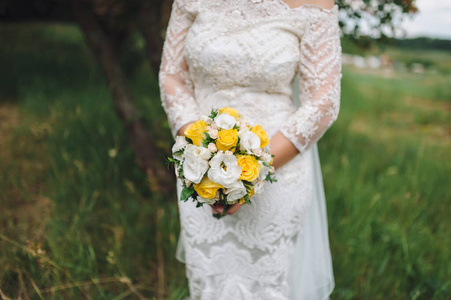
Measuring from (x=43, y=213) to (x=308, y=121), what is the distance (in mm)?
2527

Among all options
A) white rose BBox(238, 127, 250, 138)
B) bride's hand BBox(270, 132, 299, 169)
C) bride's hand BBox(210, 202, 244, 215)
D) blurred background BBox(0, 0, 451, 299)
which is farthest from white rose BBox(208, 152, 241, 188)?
blurred background BBox(0, 0, 451, 299)

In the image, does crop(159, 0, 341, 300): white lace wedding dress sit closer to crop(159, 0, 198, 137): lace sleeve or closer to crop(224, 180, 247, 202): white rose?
crop(159, 0, 198, 137): lace sleeve

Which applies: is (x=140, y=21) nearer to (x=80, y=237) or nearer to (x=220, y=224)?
(x=80, y=237)

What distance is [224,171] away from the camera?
50.2 inches

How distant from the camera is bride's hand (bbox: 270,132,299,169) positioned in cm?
165

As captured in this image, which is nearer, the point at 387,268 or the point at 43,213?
the point at 387,268

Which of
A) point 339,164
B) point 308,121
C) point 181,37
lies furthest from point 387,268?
point 181,37

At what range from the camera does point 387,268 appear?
2854 millimetres

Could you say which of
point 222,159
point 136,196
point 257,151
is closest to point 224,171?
point 222,159

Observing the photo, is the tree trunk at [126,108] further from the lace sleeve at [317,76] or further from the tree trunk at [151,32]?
the lace sleeve at [317,76]

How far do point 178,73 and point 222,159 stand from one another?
0.74m

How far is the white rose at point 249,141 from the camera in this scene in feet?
4.29

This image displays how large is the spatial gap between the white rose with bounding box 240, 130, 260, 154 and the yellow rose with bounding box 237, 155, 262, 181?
0.09ft

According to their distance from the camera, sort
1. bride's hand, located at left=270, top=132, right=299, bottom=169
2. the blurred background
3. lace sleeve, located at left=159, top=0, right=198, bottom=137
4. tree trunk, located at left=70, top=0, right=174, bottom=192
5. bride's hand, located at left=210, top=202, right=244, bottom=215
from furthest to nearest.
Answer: tree trunk, located at left=70, top=0, right=174, bottom=192 < the blurred background < lace sleeve, located at left=159, top=0, right=198, bottom=137 < bride's hand, located at left=270, top=132, right=299, bottom=169 < bride's hand, located at left=210, top=202, right=244, bottom=215
